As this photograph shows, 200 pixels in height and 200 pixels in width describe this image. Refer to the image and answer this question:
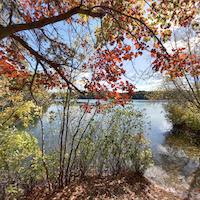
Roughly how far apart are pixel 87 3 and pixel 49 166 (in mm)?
5152

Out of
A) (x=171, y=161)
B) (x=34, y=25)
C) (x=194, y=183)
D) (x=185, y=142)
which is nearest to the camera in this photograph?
(x=34, y=25)

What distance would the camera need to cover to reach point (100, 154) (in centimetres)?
926

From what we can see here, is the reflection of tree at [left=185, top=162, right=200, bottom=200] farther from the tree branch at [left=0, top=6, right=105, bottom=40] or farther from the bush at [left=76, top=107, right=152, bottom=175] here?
the tree branch at [left=0, top=6, right=105, bottom=40]

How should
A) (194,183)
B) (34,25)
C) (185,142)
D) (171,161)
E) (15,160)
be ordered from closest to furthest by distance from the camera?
(34,25)
(15,160)
(194,183)
(171,161)
(185,142)

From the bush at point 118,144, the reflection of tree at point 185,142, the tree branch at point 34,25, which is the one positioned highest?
the tree branch at point 34,25

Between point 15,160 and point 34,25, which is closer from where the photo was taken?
point 34,25

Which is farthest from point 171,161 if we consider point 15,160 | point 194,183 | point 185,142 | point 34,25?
point 34,25

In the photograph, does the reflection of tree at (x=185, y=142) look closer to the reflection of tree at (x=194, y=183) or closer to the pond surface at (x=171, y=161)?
the pond surface at (x=171, y=161)

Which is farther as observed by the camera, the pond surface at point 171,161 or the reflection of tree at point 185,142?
the reflection of tree at point 185,142

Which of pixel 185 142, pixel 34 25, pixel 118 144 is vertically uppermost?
pixel 34 25

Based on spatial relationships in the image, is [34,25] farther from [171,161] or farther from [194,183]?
[171,161]

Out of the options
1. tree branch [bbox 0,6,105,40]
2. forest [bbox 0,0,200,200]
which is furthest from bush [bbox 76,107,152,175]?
tree branch [bbox 0,6,105,40]

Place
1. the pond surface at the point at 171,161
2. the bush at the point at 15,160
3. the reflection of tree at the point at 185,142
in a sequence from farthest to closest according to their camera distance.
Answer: the reflection of tree at the point at 185,142 < the pond surface at the point at 171,161 < the bush at the point at 15,160

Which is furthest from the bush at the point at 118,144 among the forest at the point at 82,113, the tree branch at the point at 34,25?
the tree branch at the point at 34,25
